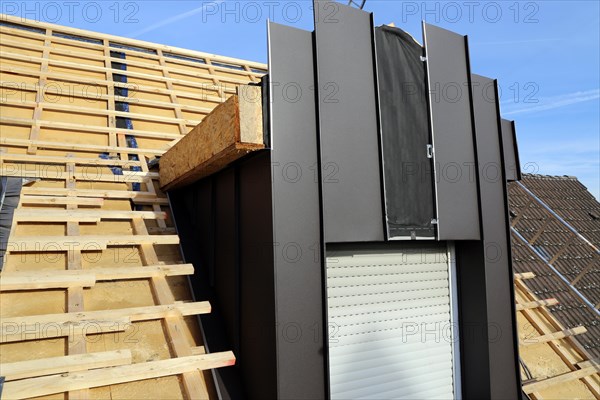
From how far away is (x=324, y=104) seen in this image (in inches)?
155

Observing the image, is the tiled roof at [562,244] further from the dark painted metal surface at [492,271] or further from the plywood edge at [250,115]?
the plywood edge at [250,115]

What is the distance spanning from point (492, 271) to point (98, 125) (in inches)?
272

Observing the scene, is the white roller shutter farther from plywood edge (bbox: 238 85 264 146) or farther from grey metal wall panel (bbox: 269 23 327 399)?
plywood edge (bbox: 238 85 264 146)

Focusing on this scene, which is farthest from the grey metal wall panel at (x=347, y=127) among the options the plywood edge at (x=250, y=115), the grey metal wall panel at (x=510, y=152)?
the grey metal wall panel at (x=510, y=152)

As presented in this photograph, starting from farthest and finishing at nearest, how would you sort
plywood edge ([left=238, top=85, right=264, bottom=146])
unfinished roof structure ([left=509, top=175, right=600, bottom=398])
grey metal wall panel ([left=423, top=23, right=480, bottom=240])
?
unfinished roof structure ([left=509, top=175, right=600, bottom=398])
grey metal wall panel ([left=423, top=23, right=480, bottom=240])
plywood edge ([left=238, top=85, right=264, bottom=146])

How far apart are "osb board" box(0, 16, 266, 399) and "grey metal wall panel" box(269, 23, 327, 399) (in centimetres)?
110

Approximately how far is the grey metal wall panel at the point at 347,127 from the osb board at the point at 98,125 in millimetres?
2162

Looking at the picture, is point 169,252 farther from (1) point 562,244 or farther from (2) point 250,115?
(1) point 562,244

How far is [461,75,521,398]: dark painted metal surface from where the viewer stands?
15.2ft

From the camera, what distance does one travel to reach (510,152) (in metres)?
5.16

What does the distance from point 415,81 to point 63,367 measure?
14.7ft

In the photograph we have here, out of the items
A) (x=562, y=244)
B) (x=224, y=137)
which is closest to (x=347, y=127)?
(x=224, y=137)

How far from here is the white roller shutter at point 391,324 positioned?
425 cm

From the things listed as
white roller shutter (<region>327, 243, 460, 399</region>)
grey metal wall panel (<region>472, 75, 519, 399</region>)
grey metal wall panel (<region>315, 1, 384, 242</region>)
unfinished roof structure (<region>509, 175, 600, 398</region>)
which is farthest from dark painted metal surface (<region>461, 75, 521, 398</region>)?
grey metal wall panel (<region>315, 1, 384, 242</region>)
